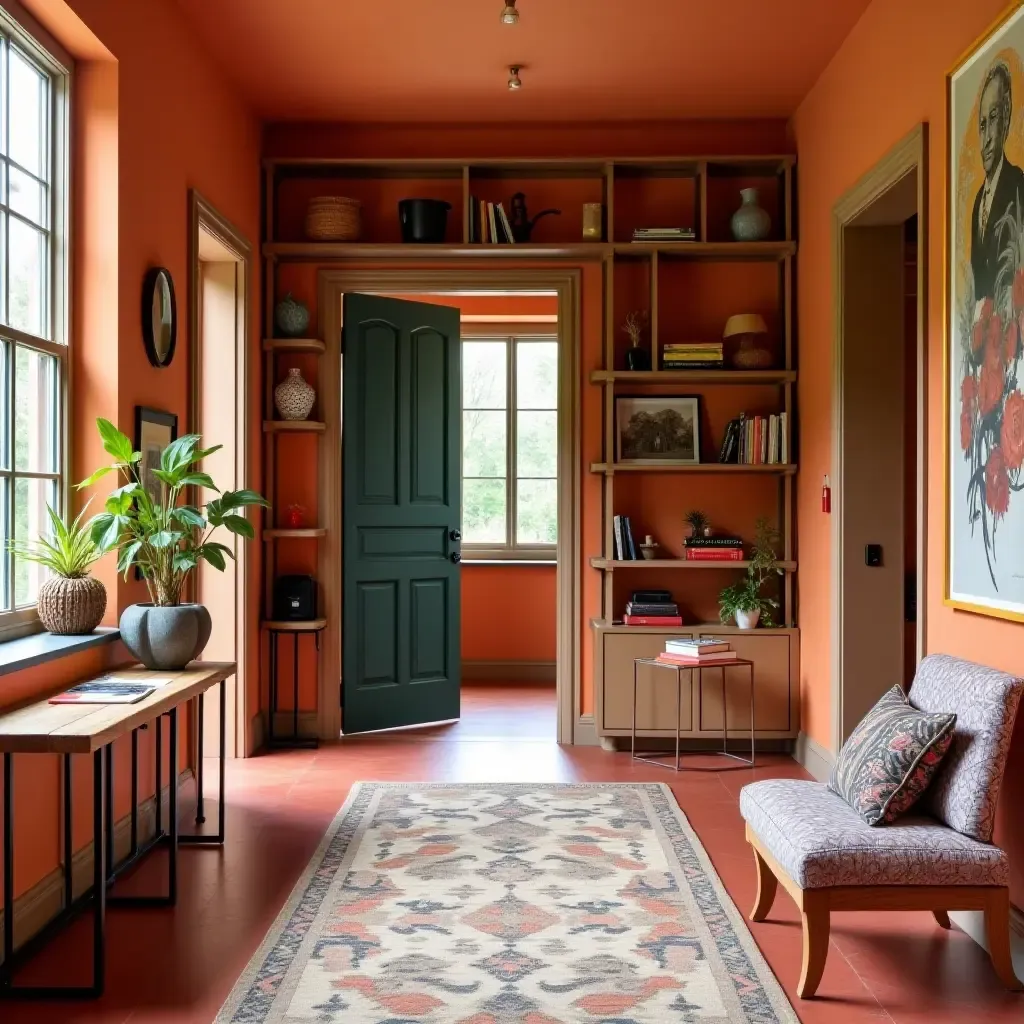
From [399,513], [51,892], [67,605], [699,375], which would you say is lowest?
[51,892]

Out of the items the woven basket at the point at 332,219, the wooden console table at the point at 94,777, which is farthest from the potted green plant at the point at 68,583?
the woven basket at the point at 332,219

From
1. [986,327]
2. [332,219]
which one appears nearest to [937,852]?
[986,327]

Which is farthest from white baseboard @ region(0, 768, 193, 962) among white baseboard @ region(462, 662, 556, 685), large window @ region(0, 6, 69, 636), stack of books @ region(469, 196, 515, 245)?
white baseboard @ region(462, 662, 556, 685)

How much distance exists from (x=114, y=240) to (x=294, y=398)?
2098 mm

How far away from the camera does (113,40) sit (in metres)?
3.83

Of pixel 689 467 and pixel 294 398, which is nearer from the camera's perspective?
pixel 689 467

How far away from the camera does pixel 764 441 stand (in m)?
5.81

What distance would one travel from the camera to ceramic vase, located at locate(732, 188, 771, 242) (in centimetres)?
583

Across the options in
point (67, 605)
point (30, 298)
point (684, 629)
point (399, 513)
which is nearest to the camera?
point (67, 605)

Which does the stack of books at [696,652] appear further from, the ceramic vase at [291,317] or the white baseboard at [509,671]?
the white baseboard at [509,671]

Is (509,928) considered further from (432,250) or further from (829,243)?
(432,250)

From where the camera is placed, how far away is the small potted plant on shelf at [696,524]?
5.93 m

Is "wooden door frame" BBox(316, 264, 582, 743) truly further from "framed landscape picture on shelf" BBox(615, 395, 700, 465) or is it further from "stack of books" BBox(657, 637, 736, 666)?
"stack of books" BBox(657, 637, 736, 666)

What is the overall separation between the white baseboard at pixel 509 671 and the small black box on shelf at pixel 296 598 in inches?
99.0
